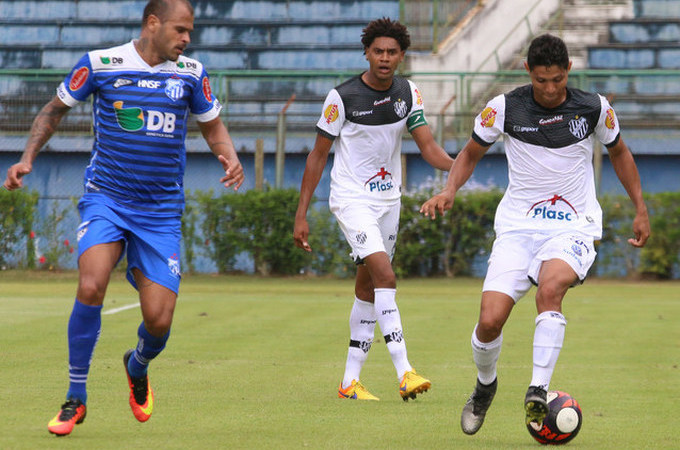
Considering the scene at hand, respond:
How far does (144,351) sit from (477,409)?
6.36ft

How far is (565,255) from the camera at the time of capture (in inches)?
268

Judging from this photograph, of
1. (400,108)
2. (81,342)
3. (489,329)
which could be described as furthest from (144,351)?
(400,108)

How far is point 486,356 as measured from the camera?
22.7 ft

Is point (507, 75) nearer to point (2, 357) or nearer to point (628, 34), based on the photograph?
point (628, 34)

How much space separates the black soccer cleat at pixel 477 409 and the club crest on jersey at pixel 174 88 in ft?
7.78

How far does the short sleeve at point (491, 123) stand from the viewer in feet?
23.7

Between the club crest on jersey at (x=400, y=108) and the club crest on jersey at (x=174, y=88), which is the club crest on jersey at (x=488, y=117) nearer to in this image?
the club crest on jersey at (x=400, y=108)

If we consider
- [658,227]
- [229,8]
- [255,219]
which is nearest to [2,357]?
Result: [255,219]

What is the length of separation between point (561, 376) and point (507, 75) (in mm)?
15917

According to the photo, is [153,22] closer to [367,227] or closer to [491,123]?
[491,123]

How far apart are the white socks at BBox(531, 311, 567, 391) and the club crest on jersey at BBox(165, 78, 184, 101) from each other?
2.38 metres

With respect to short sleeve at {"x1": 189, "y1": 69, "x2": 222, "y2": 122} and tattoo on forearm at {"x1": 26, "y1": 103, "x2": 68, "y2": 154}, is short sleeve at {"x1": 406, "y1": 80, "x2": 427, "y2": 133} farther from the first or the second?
tattoo on forearm at {"x1": 26, "y1": 103, "x2": 68, "y2": 154}

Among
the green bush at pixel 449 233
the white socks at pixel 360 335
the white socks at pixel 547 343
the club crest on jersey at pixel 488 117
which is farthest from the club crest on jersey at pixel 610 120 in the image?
the green bush at pixel 449 233

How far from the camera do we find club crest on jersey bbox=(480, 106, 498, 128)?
7.25 m
